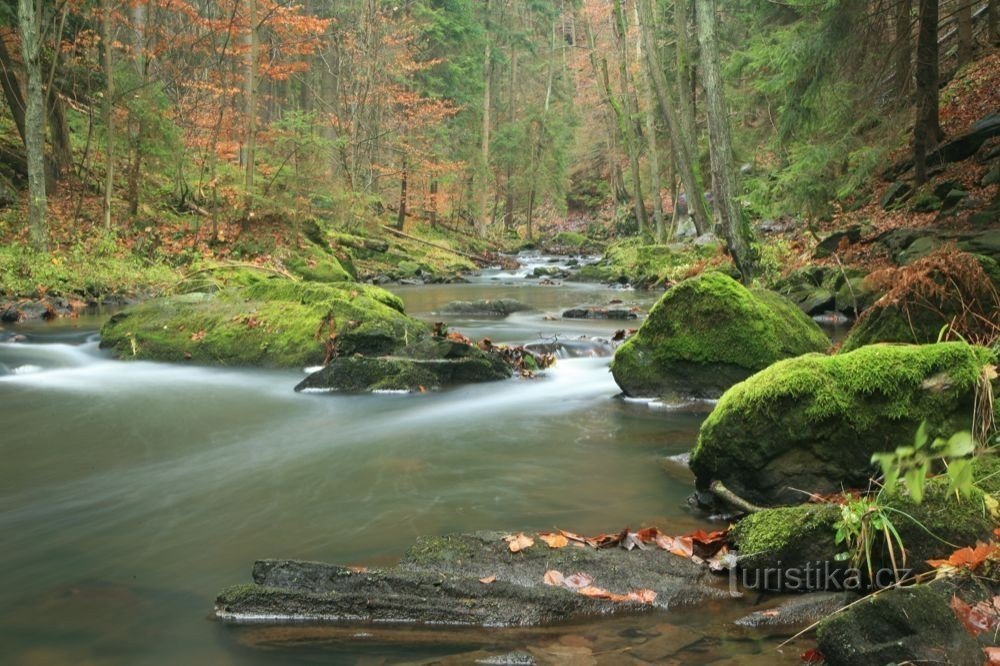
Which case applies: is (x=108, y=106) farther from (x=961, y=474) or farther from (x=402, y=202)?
(x=961, y=474)

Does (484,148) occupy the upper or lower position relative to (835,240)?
upper

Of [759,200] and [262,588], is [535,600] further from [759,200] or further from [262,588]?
[759,200]

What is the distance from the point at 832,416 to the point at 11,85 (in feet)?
66.9

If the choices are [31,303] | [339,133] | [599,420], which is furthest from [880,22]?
[339,133]

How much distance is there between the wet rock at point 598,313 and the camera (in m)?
14.9

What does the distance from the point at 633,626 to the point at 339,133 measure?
29.1 meters

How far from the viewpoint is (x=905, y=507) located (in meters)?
3.27

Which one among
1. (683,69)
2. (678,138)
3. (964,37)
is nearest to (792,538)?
(964,37)

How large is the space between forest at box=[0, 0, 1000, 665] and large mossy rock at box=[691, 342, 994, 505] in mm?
17

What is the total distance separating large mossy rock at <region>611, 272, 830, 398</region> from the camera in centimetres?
778

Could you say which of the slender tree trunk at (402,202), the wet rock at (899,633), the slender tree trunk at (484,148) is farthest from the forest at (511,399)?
the slender tree trunk at (484,148)

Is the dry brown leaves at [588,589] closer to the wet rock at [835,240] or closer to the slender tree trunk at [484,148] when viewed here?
the wet rock at [835,240]

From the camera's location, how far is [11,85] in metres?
18.2

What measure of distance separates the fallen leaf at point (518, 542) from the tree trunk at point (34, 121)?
16.0 meters
